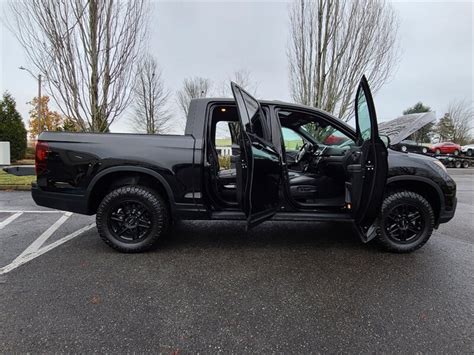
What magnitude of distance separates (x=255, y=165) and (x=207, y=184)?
0.72 metres

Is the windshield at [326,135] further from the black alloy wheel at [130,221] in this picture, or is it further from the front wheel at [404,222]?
the black alloy wheel at [130,221]

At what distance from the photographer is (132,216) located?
3229mm

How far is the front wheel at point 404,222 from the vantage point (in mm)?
3205

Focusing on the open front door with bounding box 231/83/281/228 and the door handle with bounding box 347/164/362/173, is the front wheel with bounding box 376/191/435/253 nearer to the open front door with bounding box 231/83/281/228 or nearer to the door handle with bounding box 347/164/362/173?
the door handle with bounding box 347/164/362/173

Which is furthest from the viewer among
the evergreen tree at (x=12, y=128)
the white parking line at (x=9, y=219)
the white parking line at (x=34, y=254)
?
the evergreen tree at (x=12, y=128)

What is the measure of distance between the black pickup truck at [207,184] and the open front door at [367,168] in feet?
0.03

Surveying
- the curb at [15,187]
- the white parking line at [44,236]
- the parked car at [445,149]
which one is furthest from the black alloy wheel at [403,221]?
the parked car at [445,149]

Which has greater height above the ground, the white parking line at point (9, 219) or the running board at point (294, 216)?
the running board at point (294, 216)

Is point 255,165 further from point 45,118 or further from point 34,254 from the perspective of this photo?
point 45,118

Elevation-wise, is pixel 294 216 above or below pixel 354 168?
below

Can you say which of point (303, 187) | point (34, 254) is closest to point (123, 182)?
point (34, 254)

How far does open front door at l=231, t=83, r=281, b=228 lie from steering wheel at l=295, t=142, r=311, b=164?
1113 millimetres

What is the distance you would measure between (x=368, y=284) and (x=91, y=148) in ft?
10.2

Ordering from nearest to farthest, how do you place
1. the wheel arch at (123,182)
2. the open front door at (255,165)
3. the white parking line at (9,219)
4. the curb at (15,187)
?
the open front door at (255,165), the wheel arch at (123,182), the white parking line at (9,219), the curb at (15,187)
